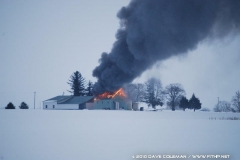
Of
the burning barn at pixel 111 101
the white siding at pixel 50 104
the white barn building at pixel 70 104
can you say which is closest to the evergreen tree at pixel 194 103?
the burning barn at pixel 111 101

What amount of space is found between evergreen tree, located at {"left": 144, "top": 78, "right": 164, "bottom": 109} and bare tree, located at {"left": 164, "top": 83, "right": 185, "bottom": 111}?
Answer: 155cm

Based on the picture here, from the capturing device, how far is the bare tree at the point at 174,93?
5653 centimetres

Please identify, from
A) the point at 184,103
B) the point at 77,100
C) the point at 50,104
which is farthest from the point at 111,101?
the point at 184,103

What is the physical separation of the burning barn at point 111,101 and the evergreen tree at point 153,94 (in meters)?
10.2

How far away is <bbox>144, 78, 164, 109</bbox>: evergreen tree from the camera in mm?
55938

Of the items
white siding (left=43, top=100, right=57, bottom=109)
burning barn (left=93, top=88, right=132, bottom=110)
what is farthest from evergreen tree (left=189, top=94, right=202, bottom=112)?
white siding (left=43, top=100, right=57, bottom=109)

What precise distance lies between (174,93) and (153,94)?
4.63 m

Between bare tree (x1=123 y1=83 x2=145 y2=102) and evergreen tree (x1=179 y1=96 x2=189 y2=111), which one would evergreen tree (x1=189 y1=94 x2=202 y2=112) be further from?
bare tree (x1=123 y1=83 x2=145 y2=102)

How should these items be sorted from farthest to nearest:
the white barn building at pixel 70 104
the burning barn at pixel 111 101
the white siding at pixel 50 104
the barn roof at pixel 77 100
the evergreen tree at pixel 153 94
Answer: the evergreen tree at pixel 153 94, the white siding at pixel 50 104, the barn roof at pixel 77 100, the white barn building at pixel 70 104, the burning barn at pixel 111 101

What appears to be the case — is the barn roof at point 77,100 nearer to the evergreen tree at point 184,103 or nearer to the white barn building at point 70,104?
the white barn building at point 70,104

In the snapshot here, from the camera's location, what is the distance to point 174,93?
57000mm

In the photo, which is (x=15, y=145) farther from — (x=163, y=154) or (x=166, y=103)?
(x=166, y=103)

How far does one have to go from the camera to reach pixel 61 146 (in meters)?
9.16

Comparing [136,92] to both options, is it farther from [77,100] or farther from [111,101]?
[111,101]
